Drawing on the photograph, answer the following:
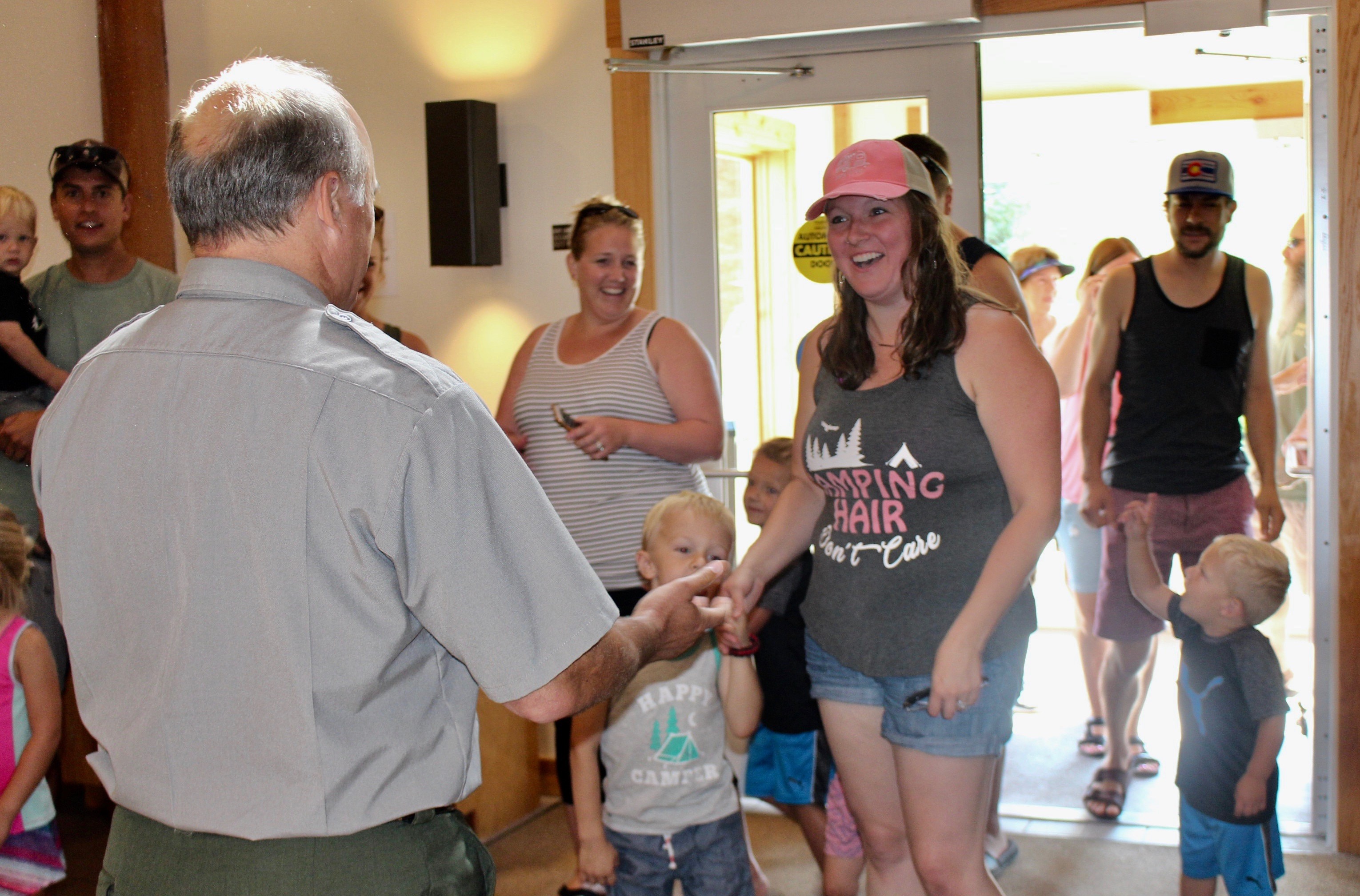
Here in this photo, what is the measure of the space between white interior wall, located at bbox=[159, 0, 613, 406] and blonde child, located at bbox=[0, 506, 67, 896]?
1.71 meters

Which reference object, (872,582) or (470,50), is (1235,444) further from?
(470,50)

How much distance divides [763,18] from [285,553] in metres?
2.78

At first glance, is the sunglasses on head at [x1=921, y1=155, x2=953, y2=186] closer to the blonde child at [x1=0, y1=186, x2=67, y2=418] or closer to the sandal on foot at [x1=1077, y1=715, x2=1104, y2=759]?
the blonde child at [x1=0, y1=186, x2=67, y2=418]

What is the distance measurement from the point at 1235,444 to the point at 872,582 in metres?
1.92

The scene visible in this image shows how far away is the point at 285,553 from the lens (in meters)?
1.05

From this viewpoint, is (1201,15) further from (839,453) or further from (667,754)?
(667,754)

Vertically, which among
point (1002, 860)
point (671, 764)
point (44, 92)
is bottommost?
point (1002, 860)

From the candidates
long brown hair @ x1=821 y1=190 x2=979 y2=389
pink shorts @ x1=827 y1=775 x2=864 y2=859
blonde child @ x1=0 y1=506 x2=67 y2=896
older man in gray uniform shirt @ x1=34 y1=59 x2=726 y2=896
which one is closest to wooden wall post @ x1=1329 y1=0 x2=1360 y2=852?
pink shorts @ x1=827 y1=775 x2=864 y2=859

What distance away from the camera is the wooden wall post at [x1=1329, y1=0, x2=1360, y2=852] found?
3.04 meters

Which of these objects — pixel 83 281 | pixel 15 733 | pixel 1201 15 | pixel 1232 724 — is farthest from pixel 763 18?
pixel 15 733

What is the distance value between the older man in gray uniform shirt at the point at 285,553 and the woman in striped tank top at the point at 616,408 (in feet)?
5.15

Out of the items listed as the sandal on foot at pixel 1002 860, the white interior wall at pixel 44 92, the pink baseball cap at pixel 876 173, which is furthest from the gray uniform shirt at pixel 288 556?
the sandal on foot at pixel 1002 860

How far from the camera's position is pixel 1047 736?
169 inches

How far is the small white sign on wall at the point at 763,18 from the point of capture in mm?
3250
